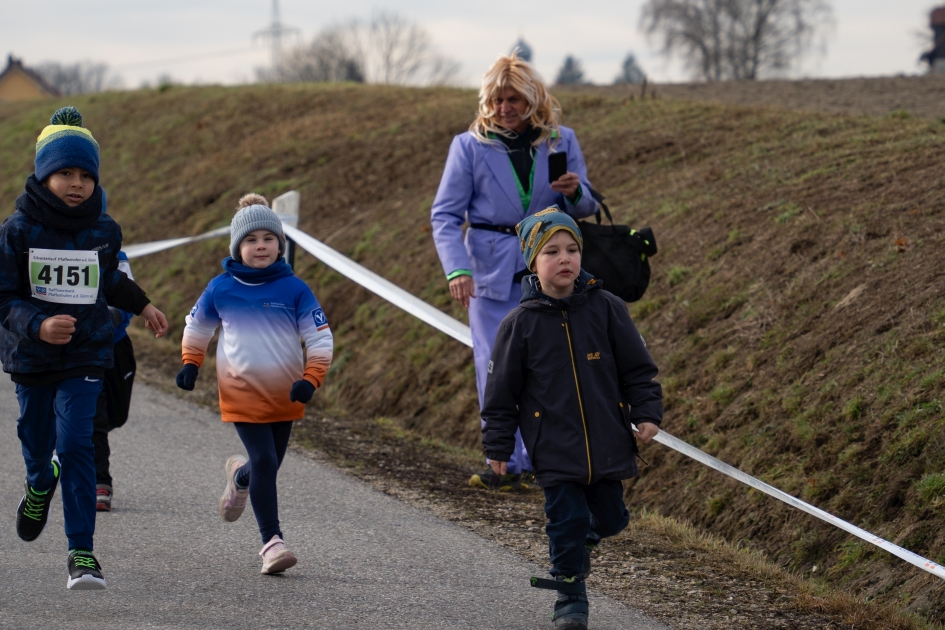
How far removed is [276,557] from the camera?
15.4 ft

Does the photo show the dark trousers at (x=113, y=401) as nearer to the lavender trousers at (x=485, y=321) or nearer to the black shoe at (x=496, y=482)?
the lavender trousers at (x=485, y=321)

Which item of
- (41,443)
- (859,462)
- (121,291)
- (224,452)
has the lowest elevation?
(224,452)

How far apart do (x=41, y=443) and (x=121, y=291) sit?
0.73 meters

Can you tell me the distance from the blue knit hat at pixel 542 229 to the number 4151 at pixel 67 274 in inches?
72.6

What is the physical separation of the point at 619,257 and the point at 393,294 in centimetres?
292

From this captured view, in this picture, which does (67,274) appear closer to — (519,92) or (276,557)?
(276,557)

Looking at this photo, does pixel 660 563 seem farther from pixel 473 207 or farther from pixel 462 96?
pixel 462 96

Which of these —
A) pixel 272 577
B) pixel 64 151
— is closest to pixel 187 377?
pixel 272 577

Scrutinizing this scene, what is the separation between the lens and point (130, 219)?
2020 centimetres

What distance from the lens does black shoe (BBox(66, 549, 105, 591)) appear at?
13.8 feet

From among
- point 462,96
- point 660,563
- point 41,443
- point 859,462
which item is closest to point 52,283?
point 41,443

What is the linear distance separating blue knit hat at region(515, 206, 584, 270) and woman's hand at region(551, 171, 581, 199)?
1532mm

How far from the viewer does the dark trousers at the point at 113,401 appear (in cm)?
581

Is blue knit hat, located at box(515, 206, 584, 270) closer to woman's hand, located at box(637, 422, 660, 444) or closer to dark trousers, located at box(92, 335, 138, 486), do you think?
woman's hand, located at box(637, 422, 660, 444)
